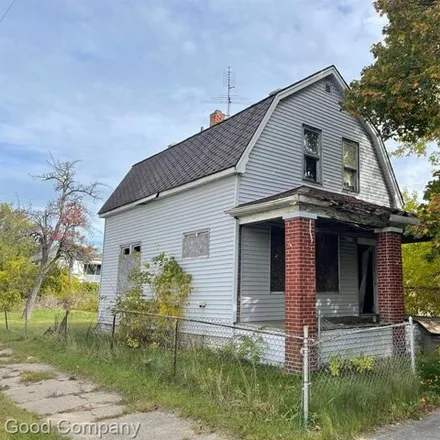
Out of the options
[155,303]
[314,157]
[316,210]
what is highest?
[314,157]

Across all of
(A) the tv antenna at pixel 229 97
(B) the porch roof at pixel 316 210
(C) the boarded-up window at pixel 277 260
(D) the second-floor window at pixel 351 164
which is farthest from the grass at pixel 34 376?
(A) the tv antenna at pixel 229 97

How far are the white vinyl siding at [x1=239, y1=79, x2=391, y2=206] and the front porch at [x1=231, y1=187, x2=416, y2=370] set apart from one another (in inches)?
44.8

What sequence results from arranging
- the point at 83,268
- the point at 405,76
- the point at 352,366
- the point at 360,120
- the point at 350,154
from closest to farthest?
the point at 352,366 < the point at 405,76 < the point at 350,154 < the point at 360,120 < the point at 83,268

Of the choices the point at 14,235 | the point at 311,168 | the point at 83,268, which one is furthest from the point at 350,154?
the point at 83,268

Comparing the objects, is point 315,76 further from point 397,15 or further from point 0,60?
point 0,60

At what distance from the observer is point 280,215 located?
8383mm

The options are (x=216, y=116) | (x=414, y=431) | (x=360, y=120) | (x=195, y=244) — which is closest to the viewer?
(x=414, y=431)

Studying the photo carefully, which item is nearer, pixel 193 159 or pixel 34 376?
pixel 34 376

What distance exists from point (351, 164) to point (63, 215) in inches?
576

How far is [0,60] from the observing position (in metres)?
9.06

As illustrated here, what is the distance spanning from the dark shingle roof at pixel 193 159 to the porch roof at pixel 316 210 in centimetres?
144

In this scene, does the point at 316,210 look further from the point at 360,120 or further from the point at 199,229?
the point at 360,120

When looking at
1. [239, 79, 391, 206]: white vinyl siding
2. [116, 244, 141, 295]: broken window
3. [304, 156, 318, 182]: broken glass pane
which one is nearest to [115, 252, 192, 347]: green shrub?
[116, 244, 141, 295]: broken window

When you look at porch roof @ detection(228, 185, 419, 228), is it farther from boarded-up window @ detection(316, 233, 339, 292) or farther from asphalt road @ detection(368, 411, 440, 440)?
asphalt road @ detection(368, 411, 440, 440)
